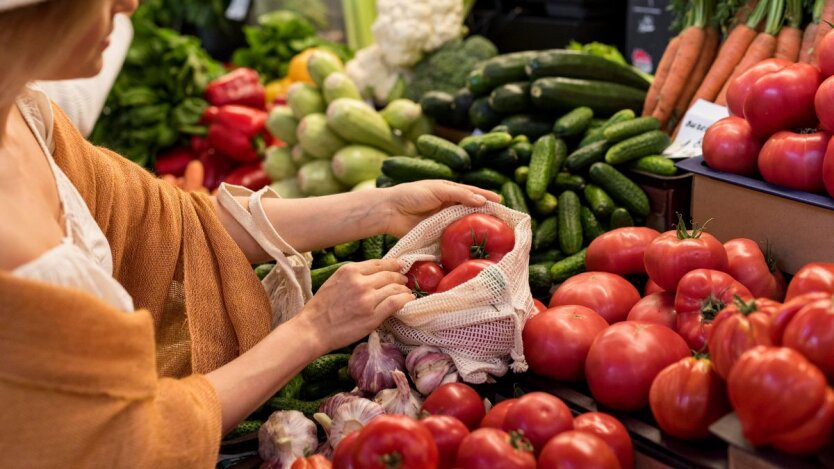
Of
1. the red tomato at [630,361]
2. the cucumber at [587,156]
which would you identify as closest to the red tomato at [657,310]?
the red tomato at [630,361]

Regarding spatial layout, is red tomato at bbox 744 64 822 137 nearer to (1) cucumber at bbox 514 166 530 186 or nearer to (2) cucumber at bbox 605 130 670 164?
(2) cucumber at bbox 605 130 670 164

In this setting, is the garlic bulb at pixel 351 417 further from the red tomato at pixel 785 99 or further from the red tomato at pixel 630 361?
the red tomato at pixel 785 99

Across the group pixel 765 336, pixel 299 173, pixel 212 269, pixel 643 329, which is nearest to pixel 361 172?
pixel 299 173

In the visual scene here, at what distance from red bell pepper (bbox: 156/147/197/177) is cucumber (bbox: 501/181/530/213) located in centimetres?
268

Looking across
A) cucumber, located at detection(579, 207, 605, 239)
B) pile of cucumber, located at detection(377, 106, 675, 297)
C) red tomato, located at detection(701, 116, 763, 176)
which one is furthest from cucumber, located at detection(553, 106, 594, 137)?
red tomato, located at detection(701, 116, 763, 176)

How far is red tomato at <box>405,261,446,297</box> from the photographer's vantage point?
1967 mm

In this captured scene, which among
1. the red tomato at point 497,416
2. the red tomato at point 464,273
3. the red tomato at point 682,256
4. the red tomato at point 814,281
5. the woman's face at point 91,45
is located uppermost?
the woman's face at point 91,45

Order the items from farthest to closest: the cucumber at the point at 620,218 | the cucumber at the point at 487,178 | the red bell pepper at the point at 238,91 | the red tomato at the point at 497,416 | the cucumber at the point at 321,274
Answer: the red bell pepper at the point at 238,91
the cucumber at the point at 487,178
the cucumber at the point at 620,218
the cucumber at the point at 321,274
the red tomato at the point at 497,416

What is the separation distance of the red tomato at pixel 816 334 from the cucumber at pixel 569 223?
1.25m

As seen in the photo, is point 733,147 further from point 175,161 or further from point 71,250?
point 175,161

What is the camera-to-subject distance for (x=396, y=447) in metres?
1.33

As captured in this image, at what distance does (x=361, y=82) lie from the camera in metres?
4.08

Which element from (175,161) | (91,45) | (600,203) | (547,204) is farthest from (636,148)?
(175,161)

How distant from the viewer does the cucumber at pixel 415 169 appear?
273cm
